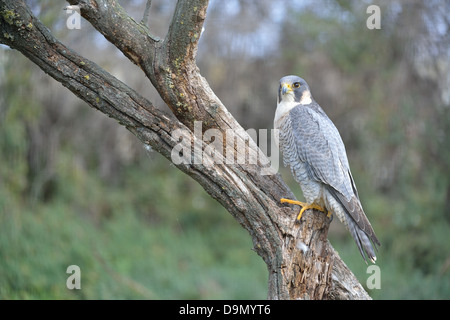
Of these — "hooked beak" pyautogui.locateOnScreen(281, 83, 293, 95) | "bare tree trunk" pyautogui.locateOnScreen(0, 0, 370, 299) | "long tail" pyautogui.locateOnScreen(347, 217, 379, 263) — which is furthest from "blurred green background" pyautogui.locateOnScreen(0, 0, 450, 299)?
Answer: "hooked beak" pyautogui.locateOnScreen(281, 83, 293, 95)

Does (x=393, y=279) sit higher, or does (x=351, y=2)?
(x=351, y=2)

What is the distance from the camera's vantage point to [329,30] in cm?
783

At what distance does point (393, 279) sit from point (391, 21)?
157 inches

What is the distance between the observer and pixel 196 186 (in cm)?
843

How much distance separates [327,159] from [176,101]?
110cm

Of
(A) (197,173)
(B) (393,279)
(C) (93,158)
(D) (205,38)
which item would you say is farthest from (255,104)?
(A) (197,173)

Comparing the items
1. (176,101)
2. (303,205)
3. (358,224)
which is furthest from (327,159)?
(176,101)

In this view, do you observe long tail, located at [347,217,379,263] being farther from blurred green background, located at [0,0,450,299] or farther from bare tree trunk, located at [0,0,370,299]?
blurred green background, located at [0,0,450,299]

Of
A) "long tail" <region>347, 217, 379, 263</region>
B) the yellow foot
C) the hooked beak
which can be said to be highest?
the hooked beak

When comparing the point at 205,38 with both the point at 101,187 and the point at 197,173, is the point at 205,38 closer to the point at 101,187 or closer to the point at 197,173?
the point at 101,187

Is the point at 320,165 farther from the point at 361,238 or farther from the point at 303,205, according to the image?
the point at 361,238

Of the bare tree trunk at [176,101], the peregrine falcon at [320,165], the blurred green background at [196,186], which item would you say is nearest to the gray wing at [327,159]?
the peregrine falcon at [320,165]

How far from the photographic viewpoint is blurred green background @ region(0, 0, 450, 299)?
5.46 m

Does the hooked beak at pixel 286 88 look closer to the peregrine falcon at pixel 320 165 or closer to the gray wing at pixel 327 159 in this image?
the peregrine falcon at pixel 320 165
